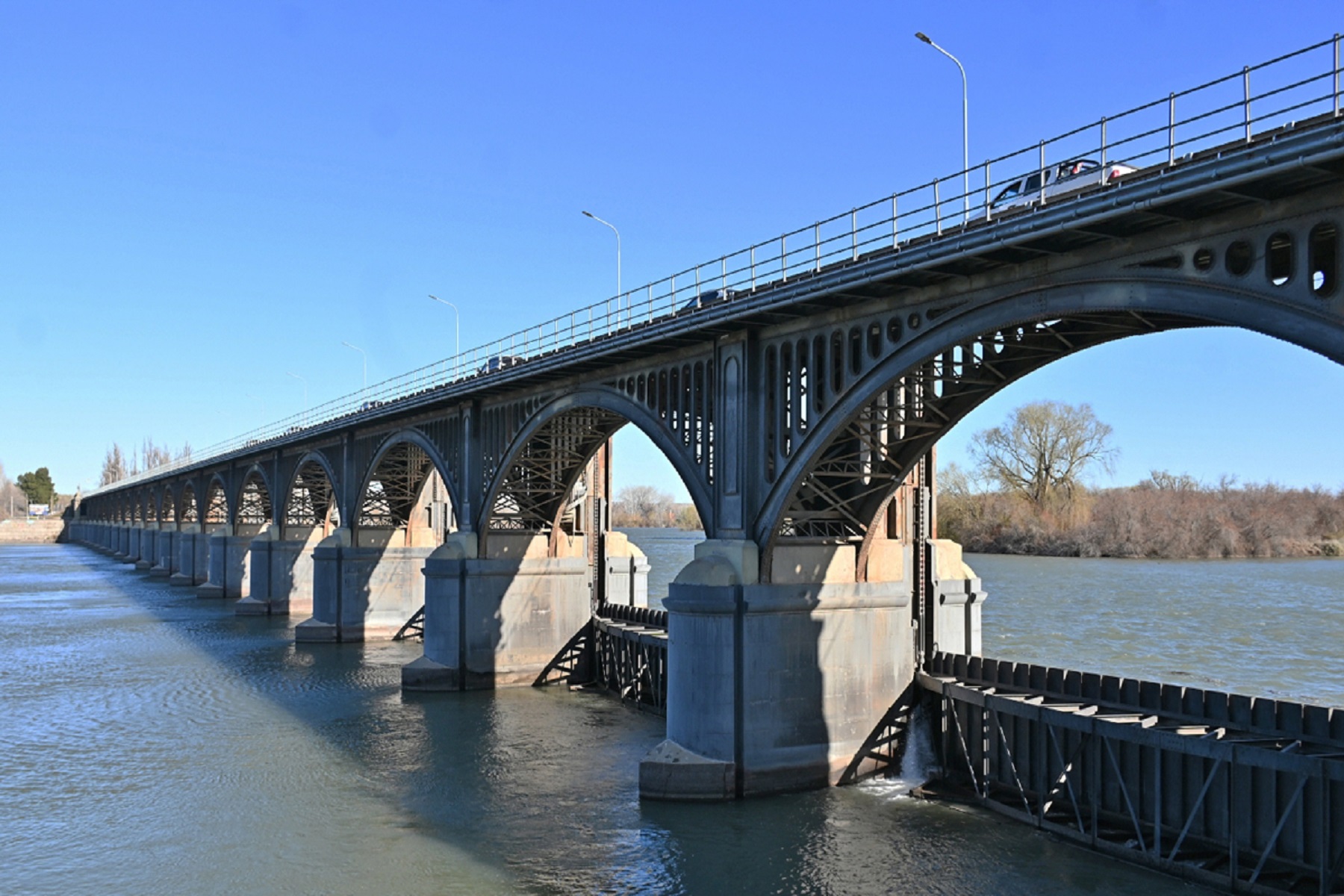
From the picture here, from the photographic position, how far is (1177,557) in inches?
3012

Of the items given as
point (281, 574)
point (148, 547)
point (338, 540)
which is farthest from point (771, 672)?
point (148, 547)

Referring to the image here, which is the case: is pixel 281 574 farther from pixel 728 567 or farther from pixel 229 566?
pixel 728 567

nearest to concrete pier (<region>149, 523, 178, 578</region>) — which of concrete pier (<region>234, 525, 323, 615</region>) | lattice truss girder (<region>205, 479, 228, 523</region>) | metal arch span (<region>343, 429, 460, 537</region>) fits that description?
lattice truss girder (<region>205, 479, 228, 523</region>)

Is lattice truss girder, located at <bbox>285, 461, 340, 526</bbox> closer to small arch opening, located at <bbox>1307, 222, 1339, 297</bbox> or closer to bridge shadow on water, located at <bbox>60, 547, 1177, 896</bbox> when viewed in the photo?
bridge shadow on water, located at <bbox>60, 547, 1177, 896</bbox>

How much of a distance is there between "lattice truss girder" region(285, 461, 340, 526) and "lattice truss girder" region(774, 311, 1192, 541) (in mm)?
44447

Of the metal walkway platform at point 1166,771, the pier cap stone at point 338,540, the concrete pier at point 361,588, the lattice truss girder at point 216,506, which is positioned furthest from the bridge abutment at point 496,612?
the lattice truss girder at point 216,506

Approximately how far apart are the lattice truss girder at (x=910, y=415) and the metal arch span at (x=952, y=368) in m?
0.03

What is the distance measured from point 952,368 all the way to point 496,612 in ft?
72.2

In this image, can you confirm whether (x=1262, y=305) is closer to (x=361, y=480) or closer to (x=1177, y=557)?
(x=361, y=480)

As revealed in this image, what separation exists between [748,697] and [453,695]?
54.0ft

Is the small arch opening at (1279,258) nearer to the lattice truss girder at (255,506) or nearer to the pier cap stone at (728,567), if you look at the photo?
the pier cap stone at (728,567)

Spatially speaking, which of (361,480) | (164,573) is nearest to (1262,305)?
(361,480)

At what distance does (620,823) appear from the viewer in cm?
2158

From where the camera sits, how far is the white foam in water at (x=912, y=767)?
76.9 ft
